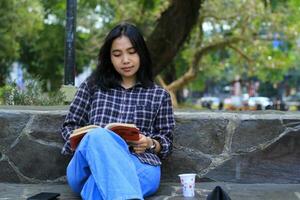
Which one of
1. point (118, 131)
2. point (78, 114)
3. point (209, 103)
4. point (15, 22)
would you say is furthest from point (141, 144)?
point (209, 103)

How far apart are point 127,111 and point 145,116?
0.13 meters

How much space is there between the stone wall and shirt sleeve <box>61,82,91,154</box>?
0.44 meters

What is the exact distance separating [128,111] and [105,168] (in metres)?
0.72

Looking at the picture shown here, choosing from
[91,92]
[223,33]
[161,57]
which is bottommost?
[91,92]

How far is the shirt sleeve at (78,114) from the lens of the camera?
3.71 m

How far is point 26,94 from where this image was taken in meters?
6.07

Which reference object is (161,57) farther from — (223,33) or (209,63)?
(209,63)

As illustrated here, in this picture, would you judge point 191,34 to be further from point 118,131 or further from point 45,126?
point 118,131

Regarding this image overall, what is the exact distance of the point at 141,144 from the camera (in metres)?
3.43

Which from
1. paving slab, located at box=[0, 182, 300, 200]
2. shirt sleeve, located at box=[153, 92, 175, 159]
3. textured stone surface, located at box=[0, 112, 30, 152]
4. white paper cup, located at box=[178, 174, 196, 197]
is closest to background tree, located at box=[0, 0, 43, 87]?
textured stone surface, located at box=[0, 112, 30, 152]

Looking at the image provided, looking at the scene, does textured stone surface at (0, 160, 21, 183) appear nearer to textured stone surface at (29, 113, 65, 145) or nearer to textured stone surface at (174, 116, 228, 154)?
textured stone surface at (29, 113, 65, 145)

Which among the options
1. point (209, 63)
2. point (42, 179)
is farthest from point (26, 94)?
point (209, 63)

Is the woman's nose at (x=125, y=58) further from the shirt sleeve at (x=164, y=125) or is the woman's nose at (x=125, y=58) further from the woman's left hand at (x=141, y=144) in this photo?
the woman's left hand at (x=141, y=144)

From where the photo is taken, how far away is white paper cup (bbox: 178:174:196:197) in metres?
3.57
